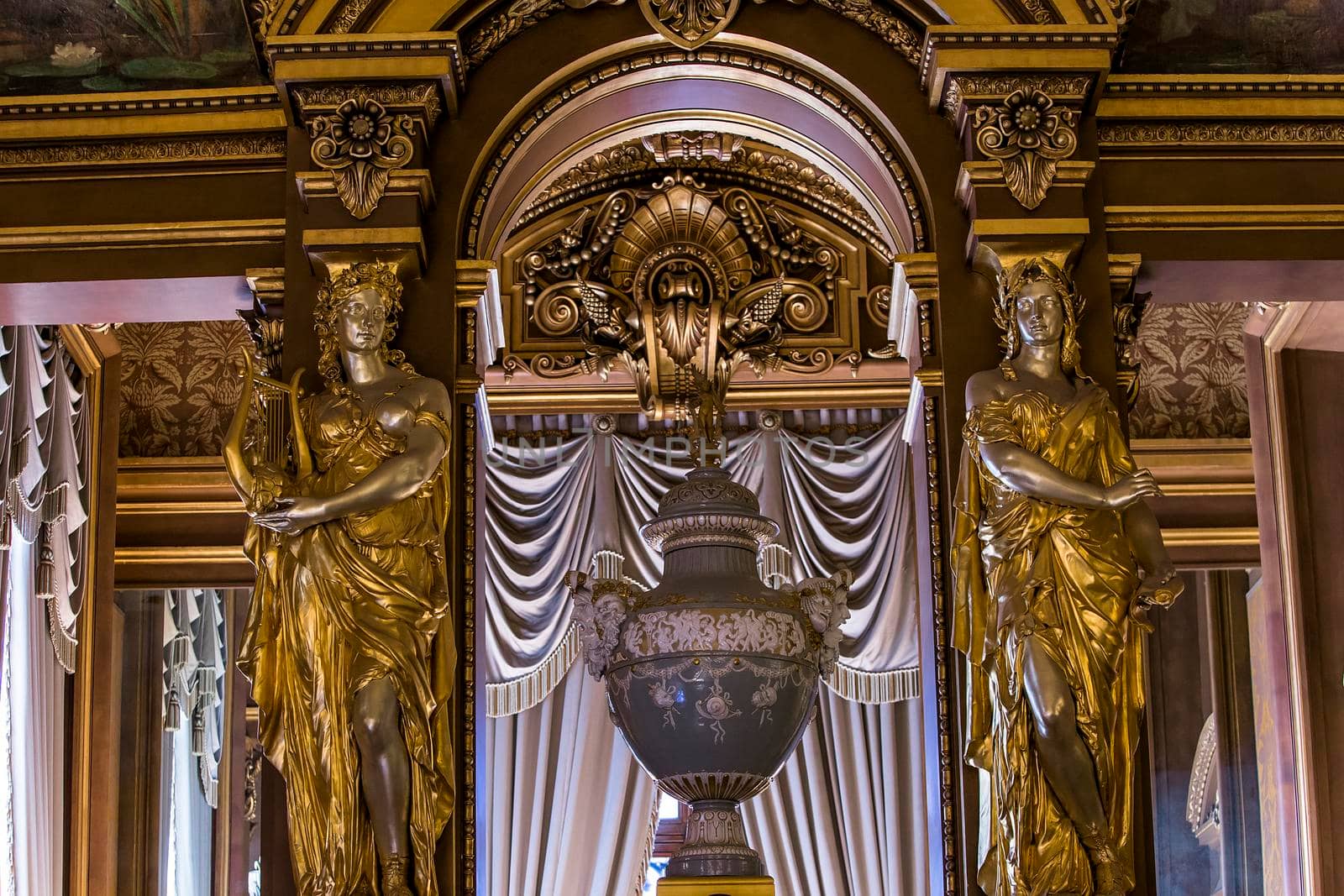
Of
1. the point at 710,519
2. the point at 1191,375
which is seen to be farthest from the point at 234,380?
the point at 1191,375

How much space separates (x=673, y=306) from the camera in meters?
10.4

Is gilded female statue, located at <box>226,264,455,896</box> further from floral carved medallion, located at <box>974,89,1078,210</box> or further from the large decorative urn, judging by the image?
floral carved medallion, located at <box>974,89,1078,210</box>

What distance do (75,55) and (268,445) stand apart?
176 cm

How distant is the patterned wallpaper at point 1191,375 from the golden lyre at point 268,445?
237 inches

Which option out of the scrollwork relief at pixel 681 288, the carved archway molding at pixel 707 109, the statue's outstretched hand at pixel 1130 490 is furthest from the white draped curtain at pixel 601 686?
the statue's outstretched hand at pixel 1130 490

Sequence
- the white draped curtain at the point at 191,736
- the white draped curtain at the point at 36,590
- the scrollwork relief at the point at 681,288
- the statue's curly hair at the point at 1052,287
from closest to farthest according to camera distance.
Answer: the statue's curly hair at the point at 1052,287
the white draped curtain at the point at 36,590
the scrollwork relief at the point at 681,288
the white draped curtain at the point at 191,736

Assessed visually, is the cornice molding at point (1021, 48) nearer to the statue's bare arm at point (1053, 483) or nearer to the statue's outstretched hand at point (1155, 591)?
the statue's bare arm at point (1053, 483)

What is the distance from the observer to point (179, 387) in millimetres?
11266

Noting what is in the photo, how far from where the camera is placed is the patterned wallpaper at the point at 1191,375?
35.9 feet

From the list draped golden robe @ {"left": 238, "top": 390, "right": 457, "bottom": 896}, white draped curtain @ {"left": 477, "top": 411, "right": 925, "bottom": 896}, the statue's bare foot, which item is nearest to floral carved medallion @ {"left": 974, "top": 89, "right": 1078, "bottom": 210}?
draped golden robe @ {"left": 238, "top": 390, "right": 457, "bottom": 896}

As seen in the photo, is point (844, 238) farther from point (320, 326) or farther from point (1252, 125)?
point (320, 326)

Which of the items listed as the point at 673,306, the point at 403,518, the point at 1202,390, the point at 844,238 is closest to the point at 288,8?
the point at 403,518

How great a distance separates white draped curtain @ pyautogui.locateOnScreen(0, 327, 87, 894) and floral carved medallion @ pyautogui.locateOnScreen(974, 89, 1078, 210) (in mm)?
4837

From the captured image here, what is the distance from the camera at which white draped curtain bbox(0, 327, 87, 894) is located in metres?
8.90
